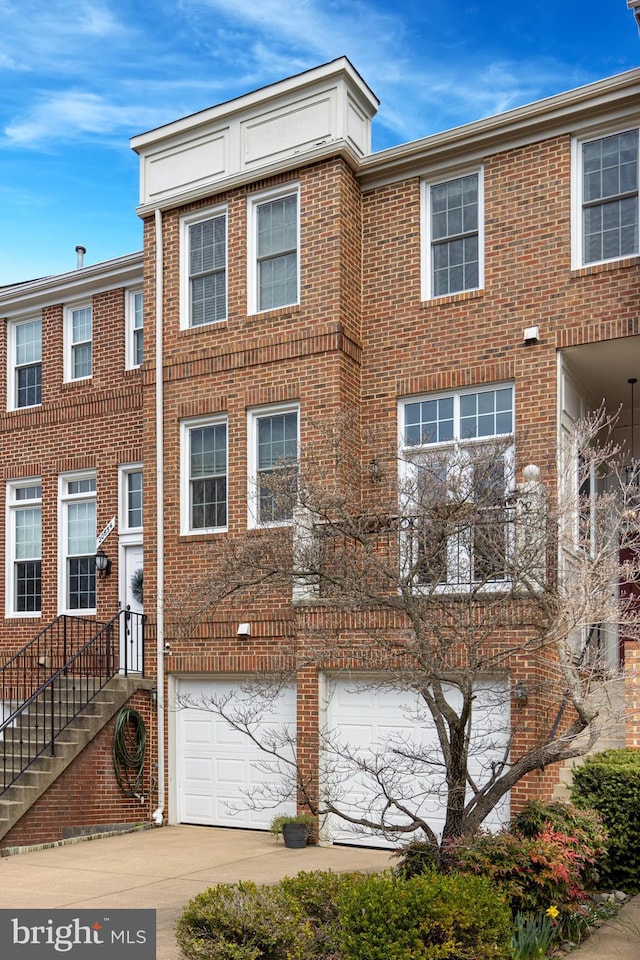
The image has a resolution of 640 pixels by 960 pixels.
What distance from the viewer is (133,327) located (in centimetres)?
1617

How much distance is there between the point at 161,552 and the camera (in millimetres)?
14055

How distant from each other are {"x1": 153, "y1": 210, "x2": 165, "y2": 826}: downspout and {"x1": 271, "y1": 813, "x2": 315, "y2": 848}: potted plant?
A: 218cm

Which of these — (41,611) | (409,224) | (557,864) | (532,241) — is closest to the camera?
(557,864)

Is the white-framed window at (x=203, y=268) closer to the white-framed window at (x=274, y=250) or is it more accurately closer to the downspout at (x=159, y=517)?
the downspout at (x=159, y=517)

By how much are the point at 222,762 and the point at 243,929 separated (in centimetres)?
707

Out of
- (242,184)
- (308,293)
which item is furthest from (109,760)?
(242,184)

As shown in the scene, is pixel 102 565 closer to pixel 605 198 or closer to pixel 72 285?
pixel 72 285

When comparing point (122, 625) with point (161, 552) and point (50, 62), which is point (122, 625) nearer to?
point (161, 552)

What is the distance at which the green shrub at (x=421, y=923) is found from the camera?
246 inches

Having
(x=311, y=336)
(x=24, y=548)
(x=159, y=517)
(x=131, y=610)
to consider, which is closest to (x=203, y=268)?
(x=311, y=336)

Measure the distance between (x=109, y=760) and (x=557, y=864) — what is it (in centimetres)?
715

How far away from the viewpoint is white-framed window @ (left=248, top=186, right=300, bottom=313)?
1371 cm

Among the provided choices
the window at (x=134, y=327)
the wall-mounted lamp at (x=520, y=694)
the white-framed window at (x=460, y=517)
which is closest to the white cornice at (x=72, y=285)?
the window at (x=134, y=327)

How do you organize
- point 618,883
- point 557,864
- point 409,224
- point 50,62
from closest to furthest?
point 557,864, point 618,883, point 409,224, point 50,62
